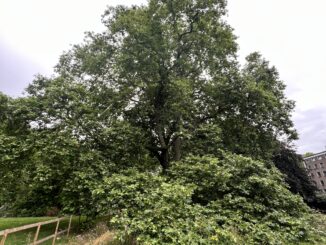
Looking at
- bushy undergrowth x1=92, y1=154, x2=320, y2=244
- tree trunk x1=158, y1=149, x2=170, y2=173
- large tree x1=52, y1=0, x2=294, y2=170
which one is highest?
large tree x1=52, y1=0, x2=294, y2=170

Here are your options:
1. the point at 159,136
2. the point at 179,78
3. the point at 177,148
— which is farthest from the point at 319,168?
the point at 179,78

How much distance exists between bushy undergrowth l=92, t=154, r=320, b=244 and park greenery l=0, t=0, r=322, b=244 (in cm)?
4

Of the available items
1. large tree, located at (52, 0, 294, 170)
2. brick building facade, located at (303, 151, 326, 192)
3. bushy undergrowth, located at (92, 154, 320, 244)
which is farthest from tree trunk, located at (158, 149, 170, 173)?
brick building facade, located at (303, 151, 326, 192)

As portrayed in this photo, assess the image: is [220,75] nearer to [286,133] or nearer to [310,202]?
[286,133]

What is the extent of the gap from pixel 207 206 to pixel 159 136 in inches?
279

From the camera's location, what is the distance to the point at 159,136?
15648 millimetres

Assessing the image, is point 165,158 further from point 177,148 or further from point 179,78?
point 179,78

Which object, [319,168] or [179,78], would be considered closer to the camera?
[179,78]

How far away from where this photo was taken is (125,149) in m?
12.9

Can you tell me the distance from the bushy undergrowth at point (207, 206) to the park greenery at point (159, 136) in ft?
0.14

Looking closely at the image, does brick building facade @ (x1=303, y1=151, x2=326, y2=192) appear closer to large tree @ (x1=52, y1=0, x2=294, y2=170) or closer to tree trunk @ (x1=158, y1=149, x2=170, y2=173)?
large tree @ (x1=52, y1=0, x2=294, y2=170)

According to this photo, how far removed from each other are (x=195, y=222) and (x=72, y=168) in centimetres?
602

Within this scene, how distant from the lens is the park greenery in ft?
26.3

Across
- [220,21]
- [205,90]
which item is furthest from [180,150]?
[220,21]
